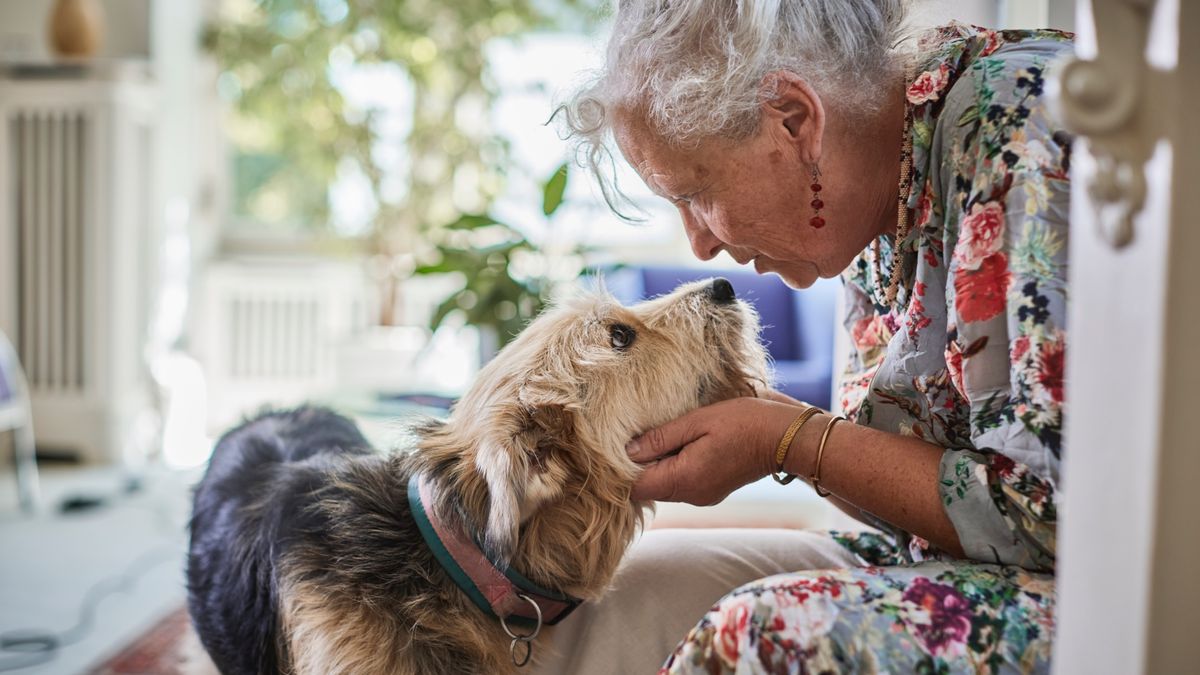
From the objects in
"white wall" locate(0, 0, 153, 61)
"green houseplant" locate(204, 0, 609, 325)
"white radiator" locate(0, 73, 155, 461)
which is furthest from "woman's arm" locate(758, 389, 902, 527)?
"white wall" locate(0, 0, 153, 61)

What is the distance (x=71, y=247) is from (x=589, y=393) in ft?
15.0

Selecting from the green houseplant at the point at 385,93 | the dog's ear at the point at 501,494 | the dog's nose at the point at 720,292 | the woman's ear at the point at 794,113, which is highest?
the green houseplant at the point at 385,93

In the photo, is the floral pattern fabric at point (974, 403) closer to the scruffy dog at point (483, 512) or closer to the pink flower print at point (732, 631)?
the pink flower print at point (732, 631)

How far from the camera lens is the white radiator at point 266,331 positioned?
6066 millimetres

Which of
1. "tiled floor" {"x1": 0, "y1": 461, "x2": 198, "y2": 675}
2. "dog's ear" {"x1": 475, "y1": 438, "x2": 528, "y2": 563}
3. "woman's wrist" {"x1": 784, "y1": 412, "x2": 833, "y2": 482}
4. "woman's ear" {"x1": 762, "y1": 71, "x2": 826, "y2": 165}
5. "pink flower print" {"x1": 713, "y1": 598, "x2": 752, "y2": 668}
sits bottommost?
"tiled floor" {"x1": 0, "y1": 461, "x2": 198, "y2": 675}

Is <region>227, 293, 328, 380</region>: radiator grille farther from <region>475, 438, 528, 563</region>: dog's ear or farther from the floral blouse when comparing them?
the floral blouse

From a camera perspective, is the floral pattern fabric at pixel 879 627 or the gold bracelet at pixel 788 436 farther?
the gold bracelet at pixel 788 436

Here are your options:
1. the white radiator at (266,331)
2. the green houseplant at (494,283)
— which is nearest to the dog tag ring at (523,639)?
the green houseplant at (494,283)

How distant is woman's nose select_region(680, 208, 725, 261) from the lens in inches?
56.9

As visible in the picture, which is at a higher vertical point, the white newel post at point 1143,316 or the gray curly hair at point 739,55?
the gray curly hair at point 739,55

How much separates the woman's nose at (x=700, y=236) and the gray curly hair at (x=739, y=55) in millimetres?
155

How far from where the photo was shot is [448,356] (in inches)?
236

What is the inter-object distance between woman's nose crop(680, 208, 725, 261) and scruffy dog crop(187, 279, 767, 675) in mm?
81

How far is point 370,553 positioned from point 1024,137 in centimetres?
95
